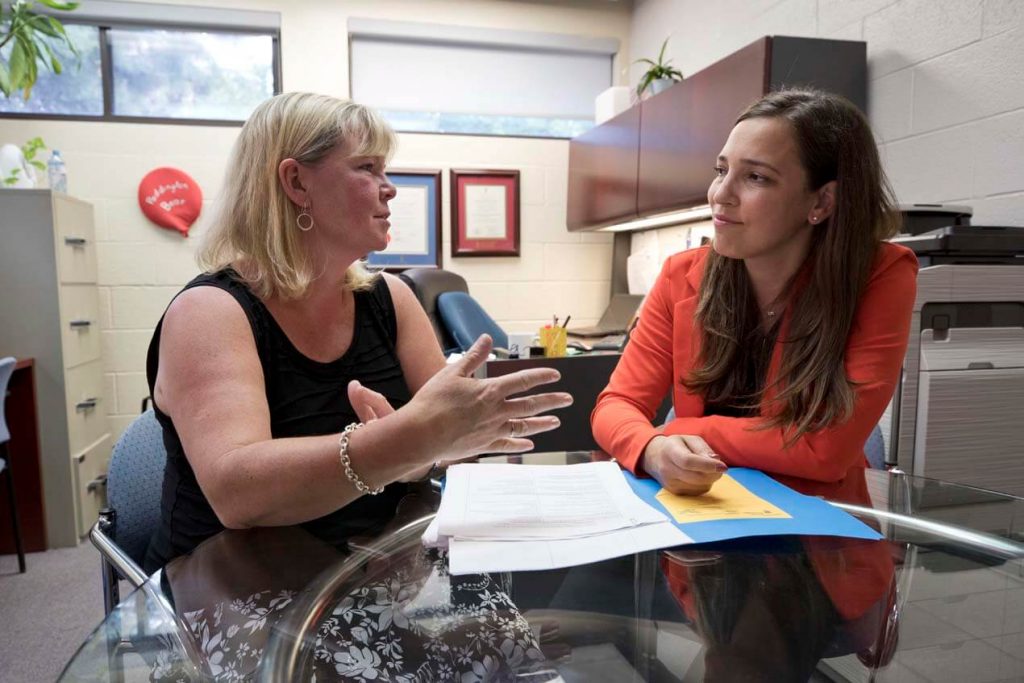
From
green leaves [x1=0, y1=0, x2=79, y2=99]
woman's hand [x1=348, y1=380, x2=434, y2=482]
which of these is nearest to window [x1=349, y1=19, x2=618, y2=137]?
green leaves [x1=0, y1=0, x2=79, y2=99]

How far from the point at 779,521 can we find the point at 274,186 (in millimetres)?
1058

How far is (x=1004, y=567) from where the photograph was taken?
92 centimetres

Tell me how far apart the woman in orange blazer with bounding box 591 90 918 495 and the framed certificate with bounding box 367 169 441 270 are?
2.75m

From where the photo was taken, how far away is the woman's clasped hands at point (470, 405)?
2.81 ft

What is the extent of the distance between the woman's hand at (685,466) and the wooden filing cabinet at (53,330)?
118 inches

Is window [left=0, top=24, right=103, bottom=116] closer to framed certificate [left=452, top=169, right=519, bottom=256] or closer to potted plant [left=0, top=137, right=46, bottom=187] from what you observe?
potted plant [left=0, top=137, right=46, bottom=187]

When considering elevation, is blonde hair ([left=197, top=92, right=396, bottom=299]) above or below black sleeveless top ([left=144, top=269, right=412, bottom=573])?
above

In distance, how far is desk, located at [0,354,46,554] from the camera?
291cm

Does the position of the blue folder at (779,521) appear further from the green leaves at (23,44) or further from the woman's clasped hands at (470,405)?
the green leaves at (23,44)

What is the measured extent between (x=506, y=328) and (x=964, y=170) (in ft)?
8.83

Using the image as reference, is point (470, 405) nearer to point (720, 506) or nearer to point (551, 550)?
point (551, 550)

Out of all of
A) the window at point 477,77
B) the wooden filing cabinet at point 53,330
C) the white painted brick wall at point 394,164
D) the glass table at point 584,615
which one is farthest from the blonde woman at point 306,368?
the window at point 477,77

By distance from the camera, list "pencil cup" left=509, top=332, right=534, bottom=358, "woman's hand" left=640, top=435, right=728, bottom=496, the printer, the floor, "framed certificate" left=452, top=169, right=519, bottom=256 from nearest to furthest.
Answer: "woman's hand" left=640, top=435, right=728, bottom=496
the printer
the floor
"pencil cup" left=509, top=332, right=534, bottom=358
"framed certificate" left=452, top=169, right=519, bottom=256

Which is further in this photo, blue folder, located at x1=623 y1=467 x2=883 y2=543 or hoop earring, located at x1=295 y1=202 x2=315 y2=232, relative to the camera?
hoop earring, located at x1=295 y1=202 x2=315 y2=232
